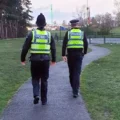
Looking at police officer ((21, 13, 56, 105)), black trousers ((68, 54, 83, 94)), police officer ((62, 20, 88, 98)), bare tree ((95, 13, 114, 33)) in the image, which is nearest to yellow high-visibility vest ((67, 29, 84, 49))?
police officer ((62, 20, 88, 98))

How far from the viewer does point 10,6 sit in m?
78.9

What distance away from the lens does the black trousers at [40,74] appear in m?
7.94

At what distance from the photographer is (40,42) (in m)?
7.86

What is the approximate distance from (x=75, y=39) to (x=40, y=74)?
4.64 feet

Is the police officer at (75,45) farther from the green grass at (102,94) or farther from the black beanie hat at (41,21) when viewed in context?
the black beanie hat at (41,21)

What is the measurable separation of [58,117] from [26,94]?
2.53 m

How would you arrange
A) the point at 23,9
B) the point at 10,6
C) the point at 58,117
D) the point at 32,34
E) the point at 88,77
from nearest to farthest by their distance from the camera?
1. the point at 58,117
2. the point at 32,34
3. the point at 88,77
4. the point at 10,6
5. the point at 23,9

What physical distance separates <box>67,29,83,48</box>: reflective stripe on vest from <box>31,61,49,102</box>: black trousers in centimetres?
120

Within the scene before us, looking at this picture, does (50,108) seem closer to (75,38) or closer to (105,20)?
(75,38)

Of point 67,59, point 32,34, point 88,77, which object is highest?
point 32,34

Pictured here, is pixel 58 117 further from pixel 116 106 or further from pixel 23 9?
pixel 23 9

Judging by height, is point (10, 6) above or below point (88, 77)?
above

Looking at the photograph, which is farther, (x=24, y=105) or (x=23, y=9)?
(x=23, y=9)

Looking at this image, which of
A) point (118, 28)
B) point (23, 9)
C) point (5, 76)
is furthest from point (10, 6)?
point (5, 76)
